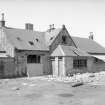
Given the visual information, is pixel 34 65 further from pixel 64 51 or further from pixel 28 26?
pixel 28 26

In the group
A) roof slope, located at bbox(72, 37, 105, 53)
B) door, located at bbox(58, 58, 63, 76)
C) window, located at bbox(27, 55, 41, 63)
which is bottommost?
door, located at bbox(58, 58, 63, 76)

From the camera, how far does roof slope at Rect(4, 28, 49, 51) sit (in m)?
32.2

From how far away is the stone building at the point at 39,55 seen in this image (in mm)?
30750

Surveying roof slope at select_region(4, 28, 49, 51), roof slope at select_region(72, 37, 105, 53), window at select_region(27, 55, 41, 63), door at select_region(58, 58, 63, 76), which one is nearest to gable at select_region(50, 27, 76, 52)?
roof slope at select_region(4, 28, 49, 51)

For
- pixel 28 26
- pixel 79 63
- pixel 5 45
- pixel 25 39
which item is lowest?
pixel 79 63

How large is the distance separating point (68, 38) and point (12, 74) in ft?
47.5

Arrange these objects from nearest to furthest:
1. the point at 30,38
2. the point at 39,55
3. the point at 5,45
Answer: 1. the point at 5,45
2. the point at 39,55
3. the point at 30,38

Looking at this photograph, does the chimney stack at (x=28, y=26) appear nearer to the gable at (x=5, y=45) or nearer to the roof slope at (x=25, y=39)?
the roof slope at (x=25, y=39)

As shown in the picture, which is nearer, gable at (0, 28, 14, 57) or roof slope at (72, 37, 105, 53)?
gable at (0, 28, 14, 57)

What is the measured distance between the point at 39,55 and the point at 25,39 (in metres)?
4.33

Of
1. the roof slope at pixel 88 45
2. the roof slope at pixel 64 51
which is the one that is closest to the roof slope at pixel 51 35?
the roof slope at pixel 64 51

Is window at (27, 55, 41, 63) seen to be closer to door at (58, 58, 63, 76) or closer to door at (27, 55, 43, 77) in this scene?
door at (27, 55, 43, 77)

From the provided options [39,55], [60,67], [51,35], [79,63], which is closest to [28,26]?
[51,35]

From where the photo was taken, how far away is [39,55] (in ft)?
110
